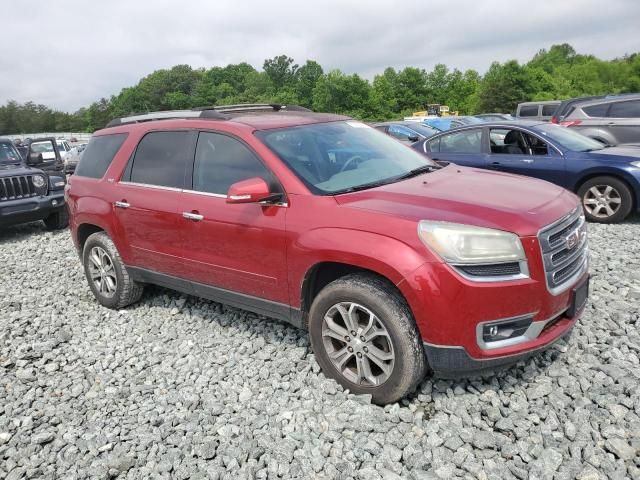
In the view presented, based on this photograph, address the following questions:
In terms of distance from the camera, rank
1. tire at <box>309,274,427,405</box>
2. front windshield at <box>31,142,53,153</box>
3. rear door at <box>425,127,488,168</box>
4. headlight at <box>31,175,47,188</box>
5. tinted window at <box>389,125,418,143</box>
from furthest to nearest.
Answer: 1. tinted window at <box>389,125,418,143</box>
2. front windshield at <box>31,142,53,153</box>
3. headlight at <box>31,175,47,188</box>
4. rear door at <box>425,127,488,168</box>
5. tire at <box>309,274,427,405</box>

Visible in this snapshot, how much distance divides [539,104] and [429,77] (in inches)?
2648

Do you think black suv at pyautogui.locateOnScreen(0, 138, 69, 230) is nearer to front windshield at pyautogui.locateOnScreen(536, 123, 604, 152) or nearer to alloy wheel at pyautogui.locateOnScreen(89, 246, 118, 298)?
alloy wheel at pyautogui.locateOnScreen(89, 246, 118, 298)

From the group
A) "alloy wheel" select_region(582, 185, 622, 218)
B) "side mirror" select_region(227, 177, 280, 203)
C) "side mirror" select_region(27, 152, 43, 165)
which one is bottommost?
"alloy wheel" select_region(582, 185, 622, 218)

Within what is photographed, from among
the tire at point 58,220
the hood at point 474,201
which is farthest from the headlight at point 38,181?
the hood at point 474,201

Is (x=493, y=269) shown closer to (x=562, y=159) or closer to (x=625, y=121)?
(x=562, y=159)

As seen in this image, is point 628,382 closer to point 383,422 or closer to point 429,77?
point 383,422

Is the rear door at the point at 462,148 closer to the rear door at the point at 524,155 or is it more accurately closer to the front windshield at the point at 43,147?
the rear door at the point at 524,155

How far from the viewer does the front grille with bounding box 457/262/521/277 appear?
280cm

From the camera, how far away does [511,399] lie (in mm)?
3133

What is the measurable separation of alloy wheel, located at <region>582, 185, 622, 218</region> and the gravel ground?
2.92m

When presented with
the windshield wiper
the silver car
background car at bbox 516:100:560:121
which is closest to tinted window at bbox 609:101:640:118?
the silver car

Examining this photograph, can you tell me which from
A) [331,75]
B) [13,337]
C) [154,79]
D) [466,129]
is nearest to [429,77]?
[331,75]

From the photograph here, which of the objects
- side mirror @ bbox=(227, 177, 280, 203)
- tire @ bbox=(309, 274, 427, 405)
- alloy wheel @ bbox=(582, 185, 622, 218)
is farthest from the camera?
alloy wheel @ bbox=(582, 185, 622, 218)

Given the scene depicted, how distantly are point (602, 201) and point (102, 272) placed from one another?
6.48 meters
